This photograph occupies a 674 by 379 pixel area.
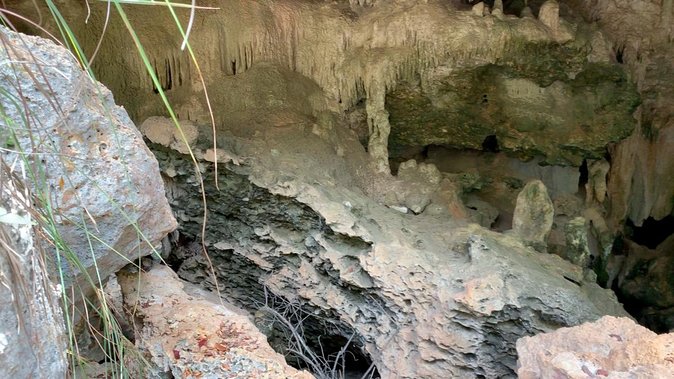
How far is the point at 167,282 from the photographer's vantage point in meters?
3.36

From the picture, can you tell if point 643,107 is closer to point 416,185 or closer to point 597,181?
point 597,181

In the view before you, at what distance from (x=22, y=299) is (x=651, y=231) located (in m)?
5.73

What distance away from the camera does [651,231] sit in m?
5.89

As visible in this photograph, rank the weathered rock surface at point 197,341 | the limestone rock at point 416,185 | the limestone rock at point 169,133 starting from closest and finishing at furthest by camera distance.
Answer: the weathered rock surface at point 197,341
the limestone rock at point 169,133
the limestone rock at point 416,185

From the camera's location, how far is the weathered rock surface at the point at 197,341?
8.98ft

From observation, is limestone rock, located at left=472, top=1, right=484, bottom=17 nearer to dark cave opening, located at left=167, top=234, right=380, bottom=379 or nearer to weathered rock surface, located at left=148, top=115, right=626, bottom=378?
weathered rock surface, located at left=148, top=115, right=626, bottom=378

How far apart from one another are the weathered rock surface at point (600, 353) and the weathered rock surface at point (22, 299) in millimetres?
1843

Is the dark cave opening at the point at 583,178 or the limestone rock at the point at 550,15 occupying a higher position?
the limestone rock at the point at 550,15

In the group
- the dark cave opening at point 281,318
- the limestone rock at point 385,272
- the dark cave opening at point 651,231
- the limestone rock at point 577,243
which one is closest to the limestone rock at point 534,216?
the limestone rock at point 385,272

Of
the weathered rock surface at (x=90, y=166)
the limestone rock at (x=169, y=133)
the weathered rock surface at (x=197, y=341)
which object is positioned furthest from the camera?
the limestone rock at (x=169, y=133)

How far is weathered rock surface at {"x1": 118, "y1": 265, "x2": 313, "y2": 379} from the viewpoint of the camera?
274 centimetres

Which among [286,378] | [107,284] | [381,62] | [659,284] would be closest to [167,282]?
[107,284]

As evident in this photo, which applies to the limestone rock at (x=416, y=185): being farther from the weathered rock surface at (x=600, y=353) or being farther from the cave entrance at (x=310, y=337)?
the weathered rock surface at (x=600, y=353)

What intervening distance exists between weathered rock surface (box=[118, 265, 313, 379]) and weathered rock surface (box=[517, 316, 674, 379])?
0.91 meters
